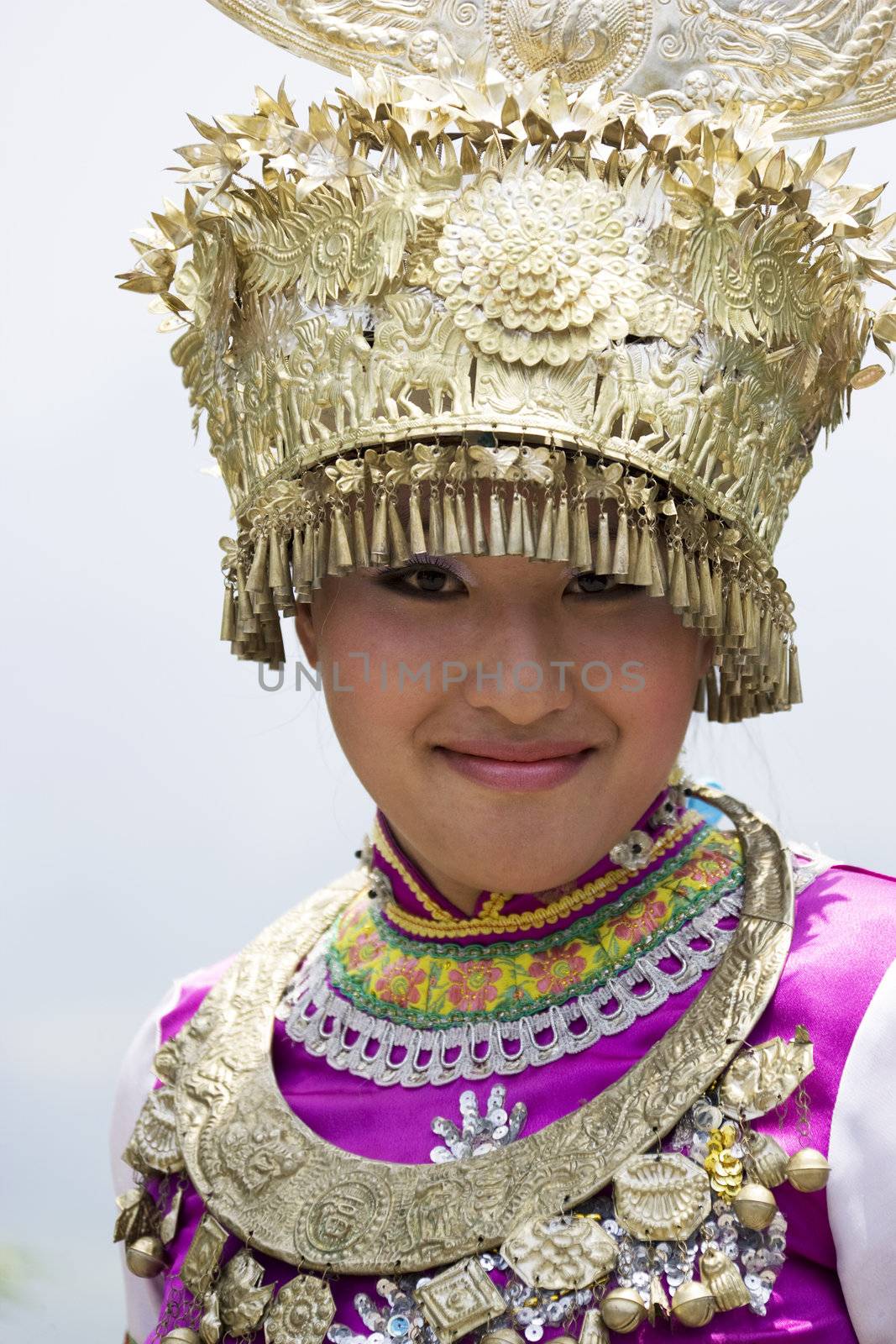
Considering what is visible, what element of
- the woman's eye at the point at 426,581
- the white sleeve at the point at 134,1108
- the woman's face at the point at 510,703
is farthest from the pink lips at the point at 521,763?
the white sleeve at the point at 134,1108

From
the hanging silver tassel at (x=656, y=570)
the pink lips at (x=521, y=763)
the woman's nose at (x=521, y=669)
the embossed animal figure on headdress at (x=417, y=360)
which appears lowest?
the pink lips at (x=521, y=763)

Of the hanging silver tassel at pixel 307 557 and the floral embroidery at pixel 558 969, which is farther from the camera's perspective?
the floral embroidery at pixel 558 969

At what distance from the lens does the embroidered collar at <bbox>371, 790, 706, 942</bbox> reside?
1936 mm

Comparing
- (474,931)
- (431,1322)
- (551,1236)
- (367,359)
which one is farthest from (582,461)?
(431,1322)

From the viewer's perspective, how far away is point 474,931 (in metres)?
1.99

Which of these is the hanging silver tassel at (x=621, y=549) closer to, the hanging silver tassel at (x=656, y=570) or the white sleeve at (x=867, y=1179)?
the hanging silver tassel at (x=656, y=570)

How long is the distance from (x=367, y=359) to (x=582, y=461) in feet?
0.96

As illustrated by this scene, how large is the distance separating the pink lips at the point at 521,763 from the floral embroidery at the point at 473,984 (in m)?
0.33

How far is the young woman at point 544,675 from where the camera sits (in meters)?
1.63

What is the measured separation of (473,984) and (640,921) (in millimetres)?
239

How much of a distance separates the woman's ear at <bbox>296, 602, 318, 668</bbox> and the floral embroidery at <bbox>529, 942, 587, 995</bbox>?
0.51m

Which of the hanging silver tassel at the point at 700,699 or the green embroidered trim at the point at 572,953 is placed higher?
the hanging silver tassel at the point at 700,699

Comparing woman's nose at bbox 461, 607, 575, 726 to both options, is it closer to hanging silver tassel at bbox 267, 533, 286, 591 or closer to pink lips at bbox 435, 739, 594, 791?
pink lips at bbox 435, 739, 594, 791

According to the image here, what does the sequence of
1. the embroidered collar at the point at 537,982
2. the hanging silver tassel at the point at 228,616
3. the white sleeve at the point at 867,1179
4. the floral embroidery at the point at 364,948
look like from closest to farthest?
the white sleeve at the point at 867,1179 < the embroidered collar at the point at 537,982 < the hanging silver tassel at the point at 228,616 < the floral embroidery at the point at 364,948
